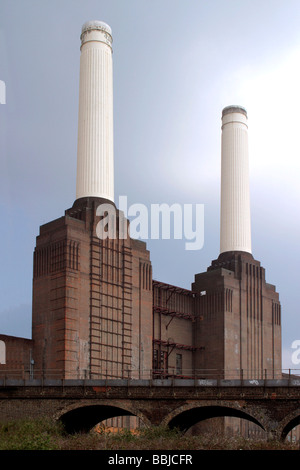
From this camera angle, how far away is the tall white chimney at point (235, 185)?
97312 millimetres

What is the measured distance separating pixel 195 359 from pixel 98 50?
35.6 metres

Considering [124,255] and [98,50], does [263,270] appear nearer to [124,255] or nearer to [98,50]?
[124,255]

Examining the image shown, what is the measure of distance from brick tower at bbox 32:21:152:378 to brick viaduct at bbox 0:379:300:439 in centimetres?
897

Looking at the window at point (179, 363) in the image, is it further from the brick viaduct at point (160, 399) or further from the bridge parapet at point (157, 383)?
the bridge parapet at point (157, 383)

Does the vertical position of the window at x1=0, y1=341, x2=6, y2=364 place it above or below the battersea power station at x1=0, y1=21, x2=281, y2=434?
below

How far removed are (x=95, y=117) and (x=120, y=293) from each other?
699 inches

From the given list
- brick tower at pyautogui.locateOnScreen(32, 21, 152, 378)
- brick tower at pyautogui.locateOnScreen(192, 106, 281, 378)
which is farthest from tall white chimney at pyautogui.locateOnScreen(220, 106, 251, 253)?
brick tower at pyautogui.locateOnScreen(32, 21, 152, 378)

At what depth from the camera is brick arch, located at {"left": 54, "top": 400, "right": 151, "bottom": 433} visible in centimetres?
6072

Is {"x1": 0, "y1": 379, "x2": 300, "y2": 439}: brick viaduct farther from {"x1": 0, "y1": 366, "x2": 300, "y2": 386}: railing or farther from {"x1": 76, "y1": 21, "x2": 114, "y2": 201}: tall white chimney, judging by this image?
{"x1": 76, "y1": 21, "x2": 114, "y2": 201}: tall white chimney

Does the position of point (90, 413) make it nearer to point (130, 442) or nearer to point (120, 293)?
point (130, 442)

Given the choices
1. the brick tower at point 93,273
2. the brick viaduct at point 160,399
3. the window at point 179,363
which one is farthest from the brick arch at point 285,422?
the window at point 179,363

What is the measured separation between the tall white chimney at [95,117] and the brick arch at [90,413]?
23.3 meters

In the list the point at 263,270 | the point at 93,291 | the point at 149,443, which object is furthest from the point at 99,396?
the point at 263,270

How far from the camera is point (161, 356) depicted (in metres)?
A: 89.8
